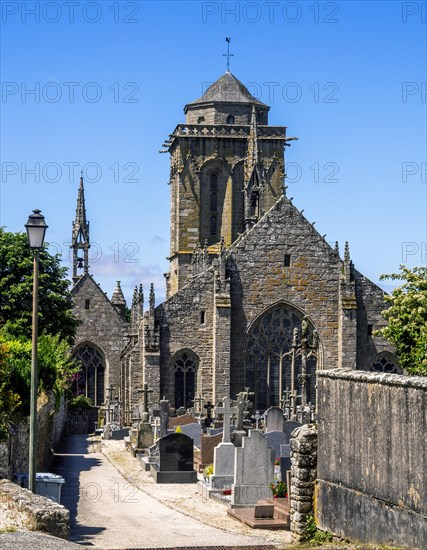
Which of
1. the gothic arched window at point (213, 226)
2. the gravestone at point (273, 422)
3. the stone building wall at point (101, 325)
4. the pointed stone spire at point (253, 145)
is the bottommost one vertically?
the gravestone at point (273, 422)

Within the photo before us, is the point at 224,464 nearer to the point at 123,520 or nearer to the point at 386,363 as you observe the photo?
the point at 123,520

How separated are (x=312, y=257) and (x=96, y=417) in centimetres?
1579

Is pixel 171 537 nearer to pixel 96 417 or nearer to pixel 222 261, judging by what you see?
pixel 222 261

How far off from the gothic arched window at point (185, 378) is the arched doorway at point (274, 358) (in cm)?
213

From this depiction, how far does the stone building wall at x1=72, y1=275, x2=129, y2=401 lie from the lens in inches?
2315

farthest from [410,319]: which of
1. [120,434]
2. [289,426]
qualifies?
[120,434]

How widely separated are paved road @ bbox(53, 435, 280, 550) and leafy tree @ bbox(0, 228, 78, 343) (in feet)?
50.9

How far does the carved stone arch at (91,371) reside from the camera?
190 feet

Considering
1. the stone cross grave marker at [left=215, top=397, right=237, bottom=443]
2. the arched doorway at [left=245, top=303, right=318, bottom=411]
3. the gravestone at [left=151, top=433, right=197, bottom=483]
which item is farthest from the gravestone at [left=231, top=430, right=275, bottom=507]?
the arched doorway at [left=245, top=303, right=318, bottom=411]

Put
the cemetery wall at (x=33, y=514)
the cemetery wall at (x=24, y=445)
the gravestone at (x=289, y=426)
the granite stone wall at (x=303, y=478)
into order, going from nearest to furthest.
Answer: the cemetery wall at (x=33, y=514) → the granite stone wall at (x=303, y=478) → the cemetery wall at (x=24, y=445) → the gravestone at (x=289, y=426)

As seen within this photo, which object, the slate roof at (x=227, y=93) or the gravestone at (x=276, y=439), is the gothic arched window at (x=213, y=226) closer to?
the slate roof at (x=227, y=93)

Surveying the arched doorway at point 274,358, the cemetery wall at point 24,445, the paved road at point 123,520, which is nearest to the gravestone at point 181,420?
the arched doorway at point 274,358

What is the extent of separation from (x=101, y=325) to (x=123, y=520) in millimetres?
37707

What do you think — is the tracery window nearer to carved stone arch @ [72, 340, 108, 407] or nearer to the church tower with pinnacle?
carved stone arch @ [72, 340, 108, 407]
